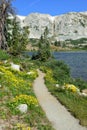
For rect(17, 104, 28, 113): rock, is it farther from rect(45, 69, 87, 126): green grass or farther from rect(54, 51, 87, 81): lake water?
rect(54, 51, 87, 81): lake water

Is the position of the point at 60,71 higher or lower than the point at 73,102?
lower

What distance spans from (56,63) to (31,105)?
32971mm

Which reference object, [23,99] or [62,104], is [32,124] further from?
[62,104]

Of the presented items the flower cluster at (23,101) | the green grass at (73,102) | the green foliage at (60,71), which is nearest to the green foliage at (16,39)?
the green foliage at (60,71)

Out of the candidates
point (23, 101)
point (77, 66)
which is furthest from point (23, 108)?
point (77, 66)

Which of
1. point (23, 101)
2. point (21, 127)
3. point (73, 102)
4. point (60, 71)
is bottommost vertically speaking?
point (60, 71)

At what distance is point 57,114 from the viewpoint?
19906mm

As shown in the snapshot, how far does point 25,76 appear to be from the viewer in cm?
3481

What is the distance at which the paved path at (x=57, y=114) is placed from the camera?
17.7 m

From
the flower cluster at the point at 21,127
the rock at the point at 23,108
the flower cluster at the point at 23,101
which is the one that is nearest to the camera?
the flower cluster at the point at 21,127

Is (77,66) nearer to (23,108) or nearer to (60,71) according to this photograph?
(60,71)

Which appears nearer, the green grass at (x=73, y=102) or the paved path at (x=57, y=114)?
the paved path at (x=57, y=114)

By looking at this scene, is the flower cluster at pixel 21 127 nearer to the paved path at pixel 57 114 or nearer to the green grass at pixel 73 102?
the paved path at pixel 57 114

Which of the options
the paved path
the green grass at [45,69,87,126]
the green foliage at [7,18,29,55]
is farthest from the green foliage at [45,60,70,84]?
the green foliage at [7,18,29,55]
